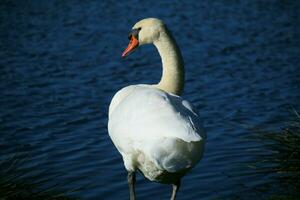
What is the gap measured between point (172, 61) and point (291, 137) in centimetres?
154

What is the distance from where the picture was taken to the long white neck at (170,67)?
6.39 m

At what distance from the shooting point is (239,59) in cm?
1438

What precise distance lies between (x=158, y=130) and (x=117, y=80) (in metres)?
7.81

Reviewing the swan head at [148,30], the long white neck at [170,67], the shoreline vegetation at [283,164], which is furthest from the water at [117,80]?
the swan head at [148,30]

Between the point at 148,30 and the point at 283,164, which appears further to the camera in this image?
the point at 283,164

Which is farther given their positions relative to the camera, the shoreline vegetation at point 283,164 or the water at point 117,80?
the water at point 117,80

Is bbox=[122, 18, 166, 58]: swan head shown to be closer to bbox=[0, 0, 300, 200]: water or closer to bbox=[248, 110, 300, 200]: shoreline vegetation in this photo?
bbox=[248, 110, 300, 200]: shoreline vegetation

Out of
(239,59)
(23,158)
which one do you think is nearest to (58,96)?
(23,158)

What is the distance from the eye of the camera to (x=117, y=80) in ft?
42.1

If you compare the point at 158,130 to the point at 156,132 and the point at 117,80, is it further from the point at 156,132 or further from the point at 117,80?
the point at 117,80

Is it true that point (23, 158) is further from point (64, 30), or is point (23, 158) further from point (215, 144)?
point (64, 30)

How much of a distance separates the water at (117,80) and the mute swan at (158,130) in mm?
1664

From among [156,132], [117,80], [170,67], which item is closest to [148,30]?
[170,67]

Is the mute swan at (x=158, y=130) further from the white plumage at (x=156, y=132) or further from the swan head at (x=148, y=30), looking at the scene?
the swan head at (x=148, y=30)
